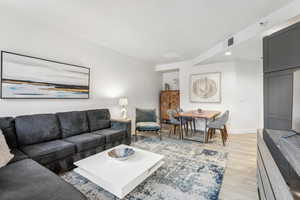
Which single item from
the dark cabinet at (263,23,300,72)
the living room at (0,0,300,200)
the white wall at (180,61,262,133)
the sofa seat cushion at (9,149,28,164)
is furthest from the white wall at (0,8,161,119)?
the dark cabinet at (263,23,300,72)

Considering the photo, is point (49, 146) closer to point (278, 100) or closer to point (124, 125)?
point (124, 125)

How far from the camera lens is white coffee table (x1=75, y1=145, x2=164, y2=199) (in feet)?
4.58

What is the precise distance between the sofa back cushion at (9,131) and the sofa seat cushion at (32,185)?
0.75m

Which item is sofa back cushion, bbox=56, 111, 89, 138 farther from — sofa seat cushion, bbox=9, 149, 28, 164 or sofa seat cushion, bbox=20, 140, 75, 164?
sofa seat cushion, bbox=9, 149, 28, 164

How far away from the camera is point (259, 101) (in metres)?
4.48

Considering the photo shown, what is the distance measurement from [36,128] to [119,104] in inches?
76.4

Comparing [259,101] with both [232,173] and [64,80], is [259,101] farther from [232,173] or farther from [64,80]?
[64,80]

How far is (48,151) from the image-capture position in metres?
1.95

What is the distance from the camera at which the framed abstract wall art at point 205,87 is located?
15.0 feet

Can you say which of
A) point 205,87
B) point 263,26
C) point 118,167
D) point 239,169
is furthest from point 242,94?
point 118,167

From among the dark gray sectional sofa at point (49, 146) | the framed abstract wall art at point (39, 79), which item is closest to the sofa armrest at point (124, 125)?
the dark gray sectional sofa at point (49, 146)

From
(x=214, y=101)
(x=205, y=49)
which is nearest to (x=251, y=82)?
(x=214, y=101)

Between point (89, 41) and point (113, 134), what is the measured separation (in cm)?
222

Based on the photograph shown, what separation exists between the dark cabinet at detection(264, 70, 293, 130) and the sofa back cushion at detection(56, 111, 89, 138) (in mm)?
3310
